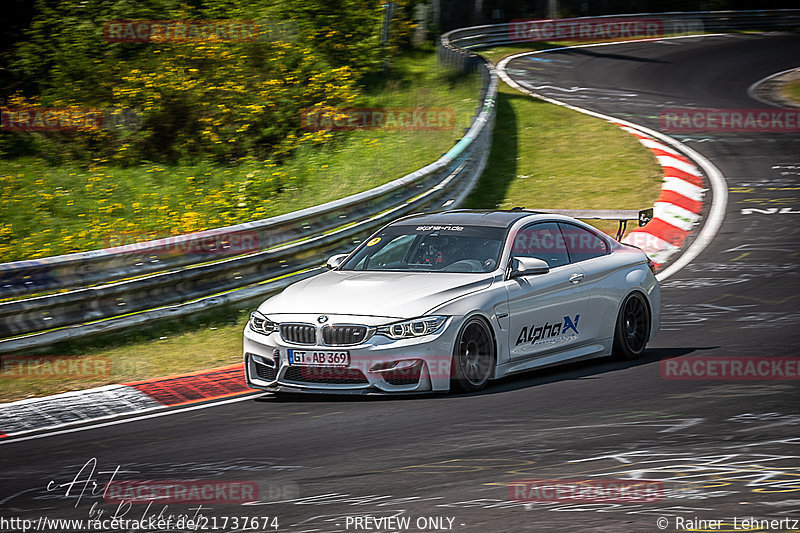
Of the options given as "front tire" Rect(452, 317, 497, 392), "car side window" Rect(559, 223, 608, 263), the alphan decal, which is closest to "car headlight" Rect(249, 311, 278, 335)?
"front tire" Rect(452, 317, 497, 392)

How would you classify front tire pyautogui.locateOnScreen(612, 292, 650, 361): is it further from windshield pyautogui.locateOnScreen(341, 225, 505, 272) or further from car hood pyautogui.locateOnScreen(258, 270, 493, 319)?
car hood pyautogui.locateOnScreen(258, 270, 493, 319)

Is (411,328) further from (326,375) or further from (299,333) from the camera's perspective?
(299,333)

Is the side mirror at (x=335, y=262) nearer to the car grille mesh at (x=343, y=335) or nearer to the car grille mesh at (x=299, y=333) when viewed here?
the car grille mesh at (x=299, y=333)

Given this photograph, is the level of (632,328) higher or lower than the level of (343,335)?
lower

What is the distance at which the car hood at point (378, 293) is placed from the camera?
8.01 meters

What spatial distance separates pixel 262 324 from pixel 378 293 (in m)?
0.97

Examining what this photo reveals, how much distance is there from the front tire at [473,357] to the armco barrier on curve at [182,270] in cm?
351

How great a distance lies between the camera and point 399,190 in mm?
13844

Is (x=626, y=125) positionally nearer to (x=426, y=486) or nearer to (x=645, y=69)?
(x=645, y=69)

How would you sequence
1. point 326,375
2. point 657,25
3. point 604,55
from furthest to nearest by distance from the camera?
point 657,25, point 604,55, point 326,375

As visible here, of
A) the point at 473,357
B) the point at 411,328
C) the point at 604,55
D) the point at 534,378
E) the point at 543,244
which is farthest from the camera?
the point at 604,55

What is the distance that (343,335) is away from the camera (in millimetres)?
7941

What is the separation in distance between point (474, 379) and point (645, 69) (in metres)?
25.4

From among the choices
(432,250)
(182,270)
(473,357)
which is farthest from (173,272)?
(473,357)
